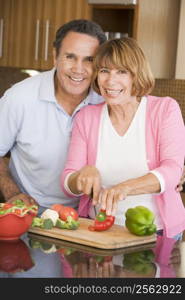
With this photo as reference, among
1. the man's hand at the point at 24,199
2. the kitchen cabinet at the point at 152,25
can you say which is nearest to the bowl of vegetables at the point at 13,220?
the man's hand at the point at 24,199

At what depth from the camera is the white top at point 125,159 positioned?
2572mm

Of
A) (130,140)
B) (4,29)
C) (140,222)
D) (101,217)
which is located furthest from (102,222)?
(4,29)

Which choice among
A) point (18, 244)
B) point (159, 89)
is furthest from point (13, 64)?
point (18, 244)

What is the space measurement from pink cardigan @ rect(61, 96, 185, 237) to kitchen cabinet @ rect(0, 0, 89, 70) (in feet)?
6.46

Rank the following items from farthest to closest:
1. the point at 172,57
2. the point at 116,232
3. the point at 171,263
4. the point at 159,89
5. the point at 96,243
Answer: the point at 159,89 < the point at 172,57 < the point at 116,232 < the point at 96,243 < the point at 171,263

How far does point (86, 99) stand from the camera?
2879 millimetres

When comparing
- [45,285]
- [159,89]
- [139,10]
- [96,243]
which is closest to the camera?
[45,285]

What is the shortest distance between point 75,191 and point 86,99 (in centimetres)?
48

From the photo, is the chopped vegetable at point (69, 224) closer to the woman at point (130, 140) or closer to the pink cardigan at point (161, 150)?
the woman at point (130, 140)

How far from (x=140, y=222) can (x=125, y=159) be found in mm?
380

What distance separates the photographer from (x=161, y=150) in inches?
100.0

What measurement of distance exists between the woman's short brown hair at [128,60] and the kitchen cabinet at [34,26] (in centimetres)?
197

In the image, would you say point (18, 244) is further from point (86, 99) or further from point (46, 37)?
point (46, 37)

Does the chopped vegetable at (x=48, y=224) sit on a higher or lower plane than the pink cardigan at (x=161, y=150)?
lower
